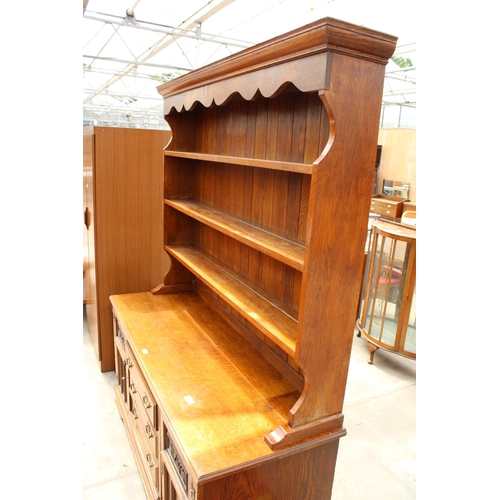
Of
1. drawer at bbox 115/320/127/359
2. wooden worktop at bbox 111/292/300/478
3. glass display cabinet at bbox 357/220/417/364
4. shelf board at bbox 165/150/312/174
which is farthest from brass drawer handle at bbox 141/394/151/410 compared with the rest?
glass display cabinet at bbox 357/220/417/364

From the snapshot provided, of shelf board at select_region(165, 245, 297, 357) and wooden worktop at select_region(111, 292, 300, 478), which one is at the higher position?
shelf board at select_region(165, 245, 297, 357)

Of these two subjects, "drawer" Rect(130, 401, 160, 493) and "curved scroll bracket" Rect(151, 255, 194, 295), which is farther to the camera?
"curved scroll bracket" Rect(151, 255, 194, 295)

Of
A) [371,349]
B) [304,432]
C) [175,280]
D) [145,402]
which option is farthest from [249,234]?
[371,349]

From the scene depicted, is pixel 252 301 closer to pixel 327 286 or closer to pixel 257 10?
pixel 327 286

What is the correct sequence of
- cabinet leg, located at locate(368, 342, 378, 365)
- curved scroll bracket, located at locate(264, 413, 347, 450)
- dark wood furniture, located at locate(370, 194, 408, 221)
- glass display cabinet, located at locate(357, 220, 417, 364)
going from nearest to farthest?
1. curved scroll bracket, located at locate(264, 413, 347, 450)
2. glass display cabinet, located at locate(357, 220, 417, 364)
3. cabinet leg, located at locate(368, 342, 378, 365)
4. dark wood furniture, located at locate(370, 194, 408, 221)

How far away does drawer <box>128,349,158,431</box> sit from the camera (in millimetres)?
1747

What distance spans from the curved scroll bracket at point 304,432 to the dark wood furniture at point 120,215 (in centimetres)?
200

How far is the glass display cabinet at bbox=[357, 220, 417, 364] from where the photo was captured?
320cm

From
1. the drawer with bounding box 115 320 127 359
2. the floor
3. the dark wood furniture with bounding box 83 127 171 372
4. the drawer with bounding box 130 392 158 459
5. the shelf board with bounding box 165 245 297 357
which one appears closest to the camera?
the shelf board with bounding box 165 245 297 357

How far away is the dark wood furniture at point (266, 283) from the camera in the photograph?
1195mm

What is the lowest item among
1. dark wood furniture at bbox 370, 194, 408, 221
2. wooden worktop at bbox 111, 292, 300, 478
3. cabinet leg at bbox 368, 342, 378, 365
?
cabinet leg at bbox 368, 342, 378, 365

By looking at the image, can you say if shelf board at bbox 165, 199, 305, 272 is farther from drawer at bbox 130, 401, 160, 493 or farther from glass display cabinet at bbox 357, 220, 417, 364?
glass display cabinet at bbox 357, 220, 417, 364

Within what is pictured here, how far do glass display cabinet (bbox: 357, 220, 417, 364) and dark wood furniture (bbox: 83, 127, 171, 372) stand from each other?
1.79 metres

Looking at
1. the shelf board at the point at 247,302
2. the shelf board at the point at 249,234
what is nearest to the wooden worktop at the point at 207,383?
the shelf board at the point at 247,302
